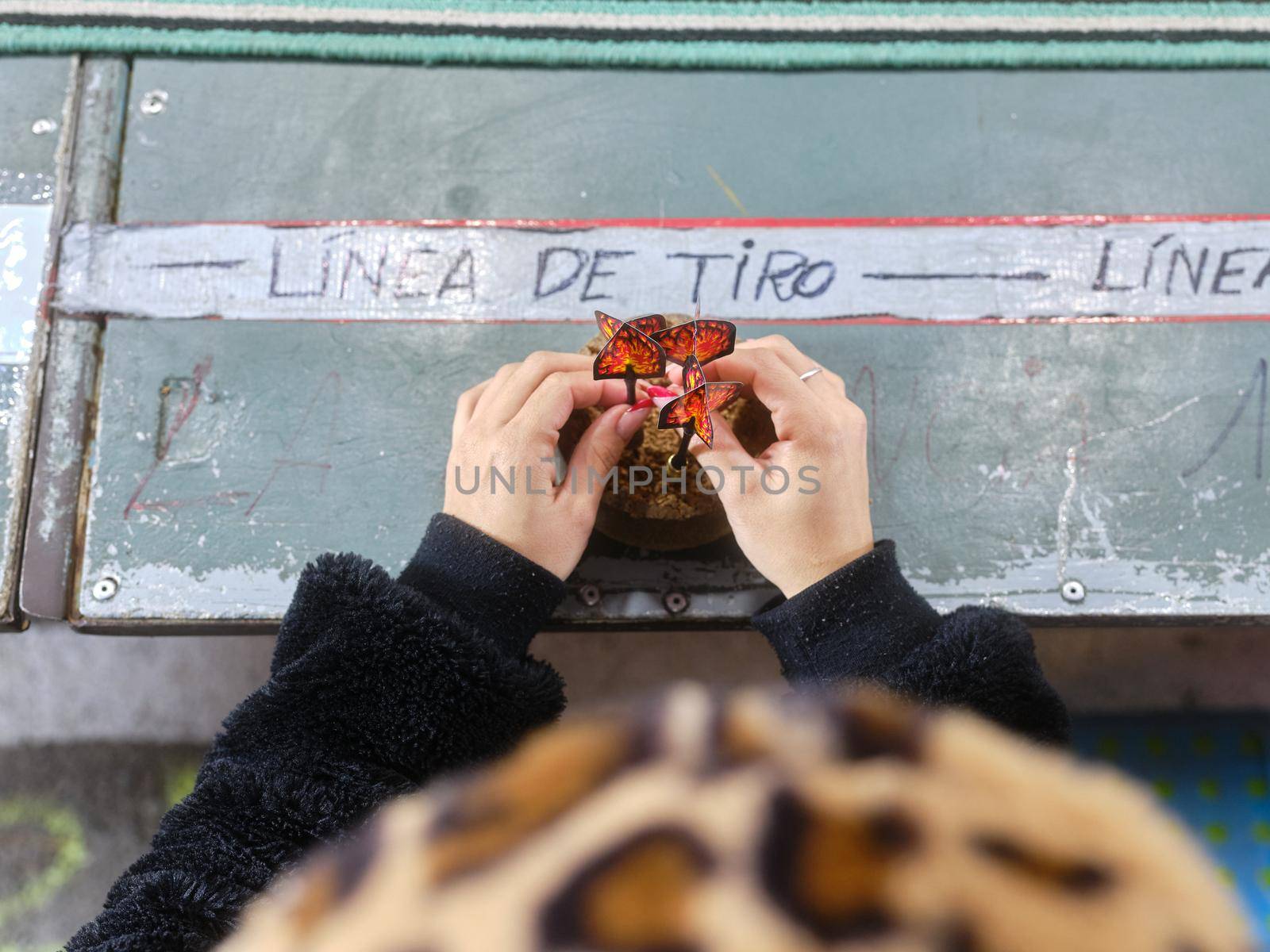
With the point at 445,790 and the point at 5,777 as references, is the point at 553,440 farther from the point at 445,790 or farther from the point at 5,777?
the point at 5,777

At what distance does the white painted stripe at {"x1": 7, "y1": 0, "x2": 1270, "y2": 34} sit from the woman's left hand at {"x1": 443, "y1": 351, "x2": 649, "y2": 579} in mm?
389

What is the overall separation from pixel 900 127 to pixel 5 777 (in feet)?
3.92

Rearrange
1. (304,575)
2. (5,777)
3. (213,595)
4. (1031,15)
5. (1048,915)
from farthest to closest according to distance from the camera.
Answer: (5,777) → (1031,15) → (213,595) → (304,575) → (1048,915)

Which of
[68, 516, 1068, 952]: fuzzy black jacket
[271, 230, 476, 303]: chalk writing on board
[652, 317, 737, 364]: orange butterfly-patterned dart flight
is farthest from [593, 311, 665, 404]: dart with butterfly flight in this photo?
[271, 230, 476, 303]: chalk writing on board

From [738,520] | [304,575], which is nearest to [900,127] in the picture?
[738,520]

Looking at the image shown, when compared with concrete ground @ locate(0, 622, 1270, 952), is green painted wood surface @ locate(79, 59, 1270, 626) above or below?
above

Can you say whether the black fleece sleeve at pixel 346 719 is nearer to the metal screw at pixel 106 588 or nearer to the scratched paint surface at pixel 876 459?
the scratched paint surface at pixel 876 459

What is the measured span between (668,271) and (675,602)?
0.28 m

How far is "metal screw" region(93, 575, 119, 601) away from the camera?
2.28 ft

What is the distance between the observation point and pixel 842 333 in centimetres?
74

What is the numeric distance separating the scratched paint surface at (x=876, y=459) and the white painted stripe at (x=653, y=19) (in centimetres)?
30

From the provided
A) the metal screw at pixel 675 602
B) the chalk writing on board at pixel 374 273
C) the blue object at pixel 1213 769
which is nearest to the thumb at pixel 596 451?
the metal screw at pixel 675 602

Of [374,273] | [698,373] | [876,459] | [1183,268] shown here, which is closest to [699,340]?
[698,373]

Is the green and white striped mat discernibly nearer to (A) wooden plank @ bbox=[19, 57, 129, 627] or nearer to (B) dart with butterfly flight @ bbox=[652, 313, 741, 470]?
(A) wooden plank @ bbox=[19, 57, 129, 627]
